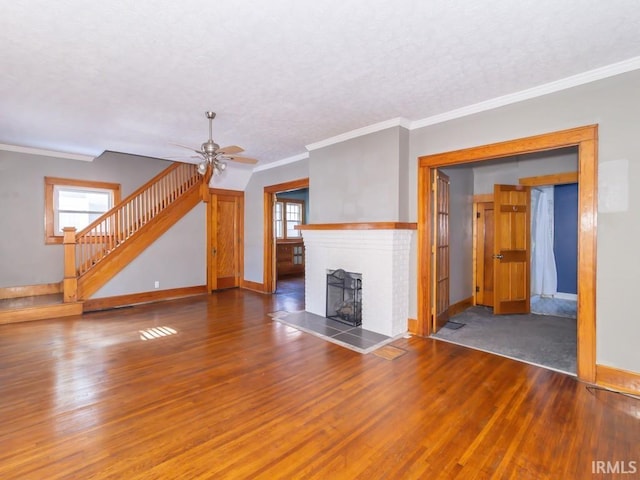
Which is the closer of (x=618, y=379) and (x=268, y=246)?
(x=618, y=379)

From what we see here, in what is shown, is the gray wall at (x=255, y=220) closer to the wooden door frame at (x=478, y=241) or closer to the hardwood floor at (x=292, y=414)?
the hardwood floor at (x=292, y=414)

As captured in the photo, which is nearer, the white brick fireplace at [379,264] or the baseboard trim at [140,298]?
the white brick fireplace at [379,264]

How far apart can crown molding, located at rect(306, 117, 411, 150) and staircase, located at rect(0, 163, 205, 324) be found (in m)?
3.06

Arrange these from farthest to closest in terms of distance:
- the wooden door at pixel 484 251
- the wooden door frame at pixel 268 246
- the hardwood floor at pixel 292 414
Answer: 1. the wooden door frame at pixel 268 246
2. the wooden door at pixel 484 251
3. the hardwood floor at pixel 292 414

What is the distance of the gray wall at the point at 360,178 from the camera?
4.11m

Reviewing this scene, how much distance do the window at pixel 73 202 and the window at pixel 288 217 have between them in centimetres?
438

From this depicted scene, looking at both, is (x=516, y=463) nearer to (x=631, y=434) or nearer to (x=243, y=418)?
(x=631, y=434)

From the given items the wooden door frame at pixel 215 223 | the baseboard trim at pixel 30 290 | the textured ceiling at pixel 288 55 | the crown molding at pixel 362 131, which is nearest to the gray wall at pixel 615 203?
the textured ceiling at pixel 288 55

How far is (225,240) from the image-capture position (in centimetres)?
752

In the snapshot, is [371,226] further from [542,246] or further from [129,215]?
[542,246]

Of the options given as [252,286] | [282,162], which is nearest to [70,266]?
[252,286]

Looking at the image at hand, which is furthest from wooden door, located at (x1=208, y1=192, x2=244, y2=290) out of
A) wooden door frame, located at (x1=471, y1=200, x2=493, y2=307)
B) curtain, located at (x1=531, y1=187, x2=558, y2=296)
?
curtain, located at (x1=531, y1=187, x2=558, y2=296)

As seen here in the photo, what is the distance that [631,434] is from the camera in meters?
Result: 2.12

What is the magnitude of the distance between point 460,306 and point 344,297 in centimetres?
216
